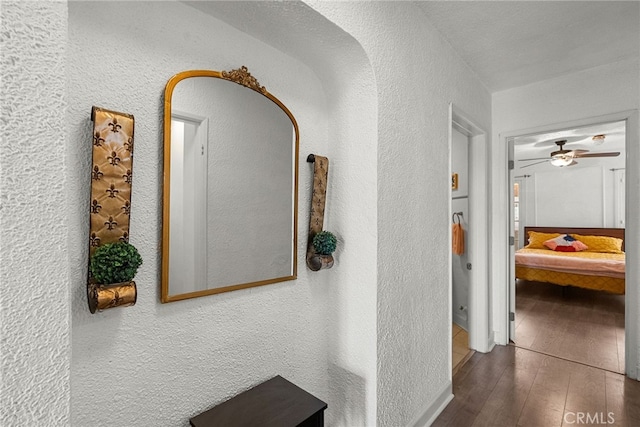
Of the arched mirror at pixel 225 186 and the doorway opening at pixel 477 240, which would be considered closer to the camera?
the arched mirror at pixel 225 186

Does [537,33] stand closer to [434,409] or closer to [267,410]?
[434,409]

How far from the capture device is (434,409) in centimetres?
192

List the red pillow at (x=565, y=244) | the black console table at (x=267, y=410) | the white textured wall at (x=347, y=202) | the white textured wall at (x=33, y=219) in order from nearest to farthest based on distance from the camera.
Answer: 1. the white textured wall at (x=33, y=219)
2. the black console table at (x=267, y=410)
3. the white textured wall at (x=347, y=202)
4. the red pillow at (x=565, y=244)

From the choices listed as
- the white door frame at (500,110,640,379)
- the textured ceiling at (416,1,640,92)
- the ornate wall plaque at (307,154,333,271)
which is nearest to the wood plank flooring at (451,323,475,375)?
the white door frame at (500,110,640,379)

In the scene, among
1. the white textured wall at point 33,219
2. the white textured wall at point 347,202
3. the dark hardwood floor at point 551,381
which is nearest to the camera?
the white textured wall at point 33,219

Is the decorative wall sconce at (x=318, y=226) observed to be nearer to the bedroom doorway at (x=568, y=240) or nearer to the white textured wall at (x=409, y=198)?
the white textured wall at (x=409, y=198)

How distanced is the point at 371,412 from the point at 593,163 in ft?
22.8

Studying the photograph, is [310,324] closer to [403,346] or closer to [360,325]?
[360,325]

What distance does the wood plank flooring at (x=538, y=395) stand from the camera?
188 centimetres

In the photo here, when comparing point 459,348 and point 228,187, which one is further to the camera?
point 459,348

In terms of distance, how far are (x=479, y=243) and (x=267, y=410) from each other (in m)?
2.40

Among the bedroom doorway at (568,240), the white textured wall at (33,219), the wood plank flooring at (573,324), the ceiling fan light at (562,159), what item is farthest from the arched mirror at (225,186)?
the ceiling fan light at (562,159)

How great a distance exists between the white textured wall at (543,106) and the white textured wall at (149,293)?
8.08 feet

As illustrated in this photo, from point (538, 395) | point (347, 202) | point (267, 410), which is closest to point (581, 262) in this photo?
point (538, 395)
